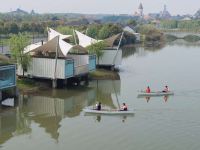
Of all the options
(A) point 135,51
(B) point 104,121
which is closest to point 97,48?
(B) point 104,121

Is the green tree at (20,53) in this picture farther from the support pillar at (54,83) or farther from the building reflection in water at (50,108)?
the building reflection in water at (50,108)

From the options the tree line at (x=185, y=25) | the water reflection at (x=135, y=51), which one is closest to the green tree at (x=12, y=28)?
the water reflection at (x=135, y=51)

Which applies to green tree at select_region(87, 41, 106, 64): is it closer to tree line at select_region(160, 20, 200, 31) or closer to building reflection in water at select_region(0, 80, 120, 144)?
building reflection in water at select_region(0, 80, 120, 144)

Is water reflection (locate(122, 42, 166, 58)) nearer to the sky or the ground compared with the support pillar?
nearer to the sky

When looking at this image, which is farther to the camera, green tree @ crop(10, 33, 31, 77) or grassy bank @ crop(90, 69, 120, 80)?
grassy bank @ crop(90, 69, 120, 80)

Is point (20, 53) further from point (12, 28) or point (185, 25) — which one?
point (185, 25)

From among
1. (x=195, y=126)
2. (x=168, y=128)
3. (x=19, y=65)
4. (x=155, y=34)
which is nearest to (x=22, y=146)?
(x=168, y=128)

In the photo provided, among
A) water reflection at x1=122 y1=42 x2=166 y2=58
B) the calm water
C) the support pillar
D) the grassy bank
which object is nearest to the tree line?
water reflection at x1=122 y1=42 x2=166 y2=58
